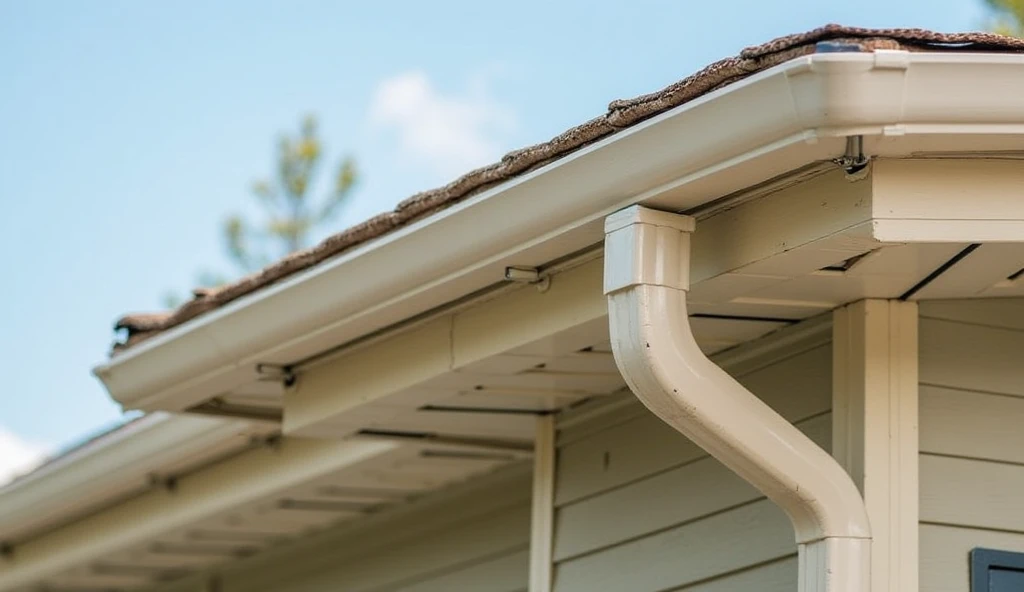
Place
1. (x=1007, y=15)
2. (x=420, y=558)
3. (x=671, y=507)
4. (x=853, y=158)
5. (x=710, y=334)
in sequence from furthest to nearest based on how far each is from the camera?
1. (x=1007, y=15)
2. (x=420, y=558)
3. (x=671, y=507)
4. (x=710, y=334)
5. (x=853, y=158)

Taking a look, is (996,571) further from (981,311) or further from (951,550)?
(981,311)

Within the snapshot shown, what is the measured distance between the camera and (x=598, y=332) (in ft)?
10.9

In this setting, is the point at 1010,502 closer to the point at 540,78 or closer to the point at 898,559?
the point at 898,559

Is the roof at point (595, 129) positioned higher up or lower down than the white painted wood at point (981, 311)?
higher up

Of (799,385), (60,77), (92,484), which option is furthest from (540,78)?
(799,385)

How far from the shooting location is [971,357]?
10.4 feet

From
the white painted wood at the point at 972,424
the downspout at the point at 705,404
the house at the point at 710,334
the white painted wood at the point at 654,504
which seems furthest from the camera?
the white painted wood at the point at 654,504

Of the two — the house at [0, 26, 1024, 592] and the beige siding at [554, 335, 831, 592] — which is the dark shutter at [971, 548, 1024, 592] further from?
the beige siding at [554, 335, 831, 592]

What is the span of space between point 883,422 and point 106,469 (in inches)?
109

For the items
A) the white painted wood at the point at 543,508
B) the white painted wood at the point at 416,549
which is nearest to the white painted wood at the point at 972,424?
the white painted wood at the point at 543,508

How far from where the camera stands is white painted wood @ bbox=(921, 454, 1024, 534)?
3068mm

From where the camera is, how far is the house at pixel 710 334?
8.61 ft

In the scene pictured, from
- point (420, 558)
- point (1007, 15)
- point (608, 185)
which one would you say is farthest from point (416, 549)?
point (1007, 15)

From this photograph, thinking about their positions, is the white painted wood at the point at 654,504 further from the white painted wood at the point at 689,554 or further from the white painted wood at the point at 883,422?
the white painted wood at the point at 883,422
